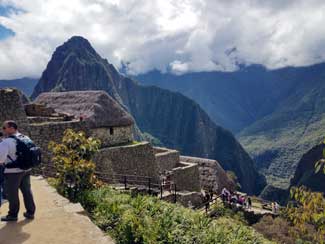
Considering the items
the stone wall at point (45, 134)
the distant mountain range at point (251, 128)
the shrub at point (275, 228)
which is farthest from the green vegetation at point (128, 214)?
the distant mountain range at point (251, 128)

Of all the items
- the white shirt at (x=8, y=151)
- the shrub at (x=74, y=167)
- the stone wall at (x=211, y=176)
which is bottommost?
the stone wall at (x=211, y=176)

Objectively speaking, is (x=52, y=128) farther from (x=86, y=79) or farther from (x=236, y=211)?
(x=86, y=79)

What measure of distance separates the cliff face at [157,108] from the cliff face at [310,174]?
65.0ft

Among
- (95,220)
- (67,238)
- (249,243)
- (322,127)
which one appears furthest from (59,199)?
(322,127)

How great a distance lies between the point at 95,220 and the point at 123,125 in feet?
47.1

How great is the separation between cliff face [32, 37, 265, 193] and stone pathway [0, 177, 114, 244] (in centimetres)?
10707

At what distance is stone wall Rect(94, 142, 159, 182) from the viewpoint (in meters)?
19.2

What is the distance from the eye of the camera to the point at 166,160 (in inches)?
Answer: 999

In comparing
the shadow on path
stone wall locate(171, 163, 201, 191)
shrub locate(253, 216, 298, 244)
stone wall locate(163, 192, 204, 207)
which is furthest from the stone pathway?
stone wall locate(171, 163, 201, 191)

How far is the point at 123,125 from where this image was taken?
22.8 metres

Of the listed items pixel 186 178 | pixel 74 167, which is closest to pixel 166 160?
pixel 186 178

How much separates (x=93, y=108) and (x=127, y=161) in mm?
3957

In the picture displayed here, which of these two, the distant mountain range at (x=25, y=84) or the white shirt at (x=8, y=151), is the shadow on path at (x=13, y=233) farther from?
the distant mountain range at (x=25, y=84)

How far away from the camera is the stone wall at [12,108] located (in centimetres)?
1488
